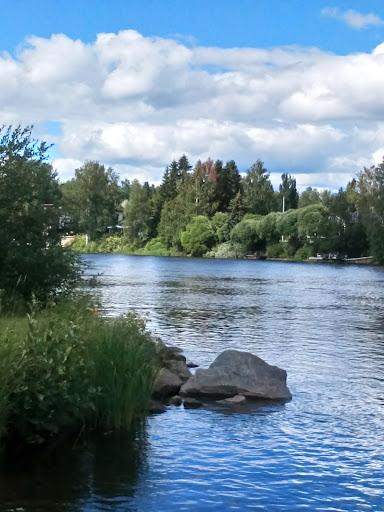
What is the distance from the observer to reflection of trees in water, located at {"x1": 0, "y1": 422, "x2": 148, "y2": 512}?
35.6 ft

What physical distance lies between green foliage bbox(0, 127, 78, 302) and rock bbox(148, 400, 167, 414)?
4.41 meters

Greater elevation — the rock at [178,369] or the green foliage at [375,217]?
the green foliage at [375,217]

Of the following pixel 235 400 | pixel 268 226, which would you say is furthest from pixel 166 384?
pixel 268 226

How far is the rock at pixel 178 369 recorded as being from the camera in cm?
1933

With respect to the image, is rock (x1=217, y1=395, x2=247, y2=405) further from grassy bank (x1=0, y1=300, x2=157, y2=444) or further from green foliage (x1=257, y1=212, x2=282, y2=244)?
green foliage (x1=257, y1=212, x2=282, y2=244)

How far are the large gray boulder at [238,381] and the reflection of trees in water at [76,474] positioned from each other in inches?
160

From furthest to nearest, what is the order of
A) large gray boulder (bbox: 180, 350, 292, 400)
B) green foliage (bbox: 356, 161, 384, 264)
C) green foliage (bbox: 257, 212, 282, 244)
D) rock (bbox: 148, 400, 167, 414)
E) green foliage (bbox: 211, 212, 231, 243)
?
green foliage (bbox: 211, 212, 231, 243) → green foliage (bbox: 257, 212, 282, 244) → green foliage (bbox: 356, 161, 384, 264) → large gray boulder (bbox: 180, 350, 292, 400) → rock (bbox: 148, 400, 167, 414)

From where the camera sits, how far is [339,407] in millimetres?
17828

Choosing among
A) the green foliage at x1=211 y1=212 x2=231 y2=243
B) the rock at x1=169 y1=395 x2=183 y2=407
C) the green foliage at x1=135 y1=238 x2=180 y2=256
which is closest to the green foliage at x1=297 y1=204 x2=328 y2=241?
the green foliage at x1=211 y1=212 x2=231 y2=243

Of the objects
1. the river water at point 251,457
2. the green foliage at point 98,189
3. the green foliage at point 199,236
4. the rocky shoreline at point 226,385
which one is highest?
the green foliage at point 98,189

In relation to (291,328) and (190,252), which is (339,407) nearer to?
(291,328)

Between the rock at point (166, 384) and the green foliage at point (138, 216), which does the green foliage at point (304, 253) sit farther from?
the rock at point (166, 384)

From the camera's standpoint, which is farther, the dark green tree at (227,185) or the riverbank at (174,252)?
the dark green tree at (227,185)

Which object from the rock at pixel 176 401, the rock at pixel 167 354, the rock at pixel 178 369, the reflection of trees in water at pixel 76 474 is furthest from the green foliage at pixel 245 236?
the reflection of trees in water at pixel 76 474
